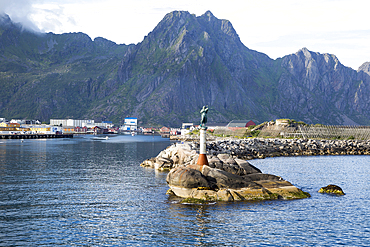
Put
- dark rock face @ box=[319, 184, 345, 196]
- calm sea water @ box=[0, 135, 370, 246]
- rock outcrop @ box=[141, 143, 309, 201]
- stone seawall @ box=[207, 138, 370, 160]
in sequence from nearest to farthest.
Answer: calm sea water @ box=[0, 135, 370, 246], rock outcrop @ box=[141, 143, 309, 201], dark rock face @ box=[319, 184, 345, 196], stone seawall @ box=[207, 138, 370, 160]

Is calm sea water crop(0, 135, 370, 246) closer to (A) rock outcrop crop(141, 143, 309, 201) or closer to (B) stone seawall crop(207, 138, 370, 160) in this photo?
(A) rock outcrop crop(141, 143, 309, 201)

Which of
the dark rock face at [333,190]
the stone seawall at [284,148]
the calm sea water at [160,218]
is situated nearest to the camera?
the calm sea water at [160,218]

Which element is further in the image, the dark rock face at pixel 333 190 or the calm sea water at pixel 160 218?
the dark rock face at pixel 333 190

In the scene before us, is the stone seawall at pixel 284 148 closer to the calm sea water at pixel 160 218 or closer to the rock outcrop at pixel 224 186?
the calm sea water at pixel 160 218

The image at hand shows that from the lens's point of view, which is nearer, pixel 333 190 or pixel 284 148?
pixel 333 190

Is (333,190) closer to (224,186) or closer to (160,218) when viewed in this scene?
(224,186)

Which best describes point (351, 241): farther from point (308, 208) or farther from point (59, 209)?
point (59, 209)

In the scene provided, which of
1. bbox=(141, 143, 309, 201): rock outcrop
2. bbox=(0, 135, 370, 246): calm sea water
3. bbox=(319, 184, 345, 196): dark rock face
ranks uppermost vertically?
bbox=(141, 143, 309, 201): rock outcrop

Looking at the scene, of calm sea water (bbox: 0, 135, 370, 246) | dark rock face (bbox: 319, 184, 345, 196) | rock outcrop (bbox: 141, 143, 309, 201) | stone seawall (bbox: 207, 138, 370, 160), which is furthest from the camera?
stone seawall (bbox: 207, 138, 370, 160)

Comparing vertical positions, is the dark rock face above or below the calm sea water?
above

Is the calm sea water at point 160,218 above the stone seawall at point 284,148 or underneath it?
underneath

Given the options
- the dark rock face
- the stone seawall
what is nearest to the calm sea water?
the dark rock face

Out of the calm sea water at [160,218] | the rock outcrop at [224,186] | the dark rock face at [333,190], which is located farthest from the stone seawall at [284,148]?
the rock outcrop at [224,186]

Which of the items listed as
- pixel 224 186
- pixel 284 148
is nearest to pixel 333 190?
pixel 224 186
